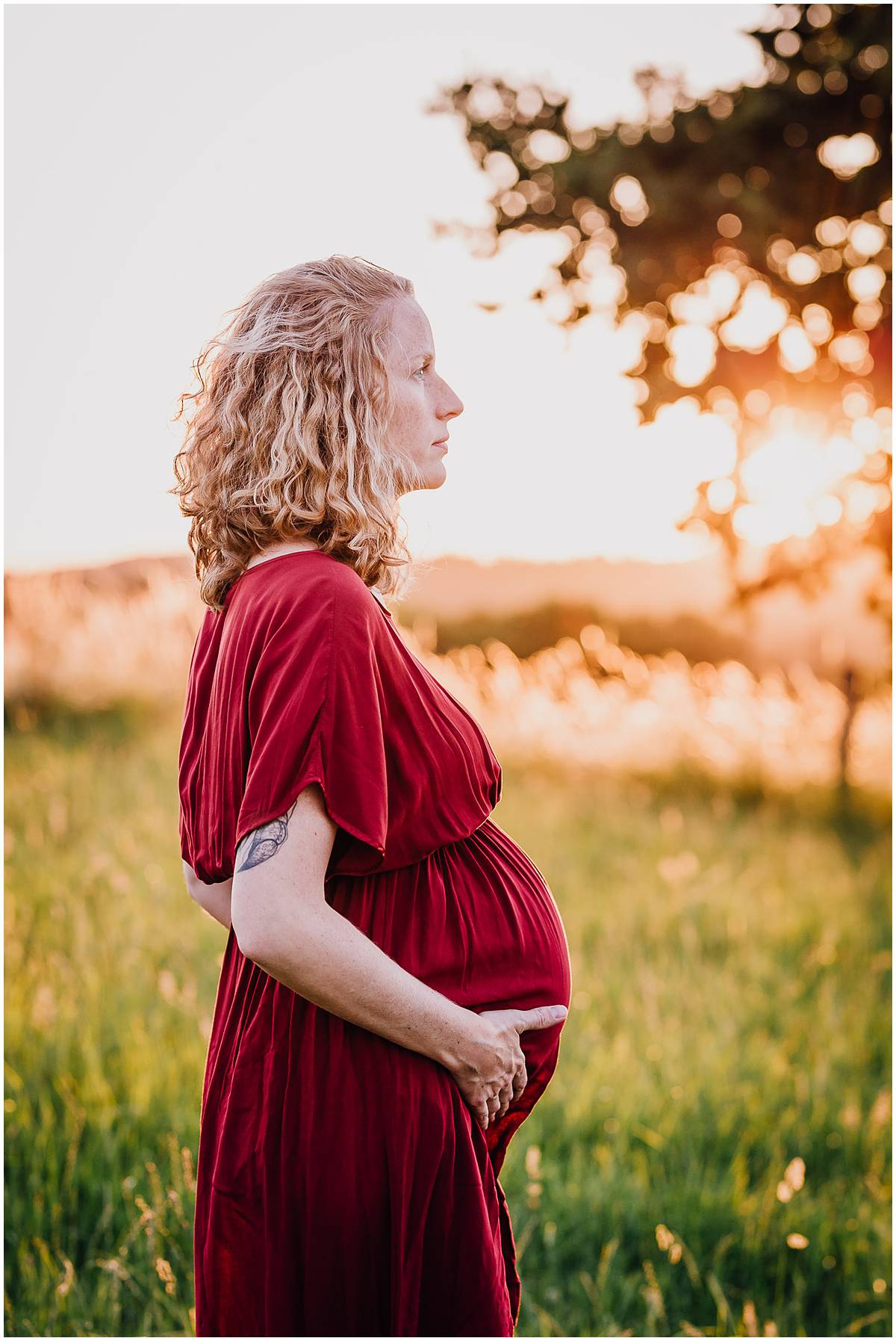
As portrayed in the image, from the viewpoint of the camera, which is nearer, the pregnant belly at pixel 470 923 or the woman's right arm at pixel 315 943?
the woman's right arm at pixel 315 943

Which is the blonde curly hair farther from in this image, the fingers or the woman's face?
the fingers

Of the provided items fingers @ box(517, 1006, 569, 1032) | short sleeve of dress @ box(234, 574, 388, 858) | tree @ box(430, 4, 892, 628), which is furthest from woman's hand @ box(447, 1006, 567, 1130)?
tree @ box(430, 4, 892, 628)

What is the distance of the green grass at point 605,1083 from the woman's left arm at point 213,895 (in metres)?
0.89

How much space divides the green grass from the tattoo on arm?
133 cm

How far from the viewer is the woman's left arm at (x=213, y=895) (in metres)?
1.67

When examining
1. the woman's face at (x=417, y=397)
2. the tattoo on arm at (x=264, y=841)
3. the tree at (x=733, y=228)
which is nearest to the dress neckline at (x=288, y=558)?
the woman's face at (x=417, y=397)

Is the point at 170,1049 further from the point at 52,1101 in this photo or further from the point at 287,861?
the point at 287,861

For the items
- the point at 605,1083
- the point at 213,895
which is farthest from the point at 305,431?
the point at 605,1083

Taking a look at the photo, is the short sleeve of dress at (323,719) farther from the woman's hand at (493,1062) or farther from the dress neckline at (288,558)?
the woman's hand at (493,1062)

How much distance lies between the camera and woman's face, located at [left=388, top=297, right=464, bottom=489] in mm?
1453

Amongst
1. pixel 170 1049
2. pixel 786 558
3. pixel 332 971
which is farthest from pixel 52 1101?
pixel 786 558

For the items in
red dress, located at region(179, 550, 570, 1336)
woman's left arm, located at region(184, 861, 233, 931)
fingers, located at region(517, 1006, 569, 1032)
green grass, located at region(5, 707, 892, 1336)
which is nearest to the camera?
red dress, located at region(179, 550, 570, 1336)

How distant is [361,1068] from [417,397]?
933 mm

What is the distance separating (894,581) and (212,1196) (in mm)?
3976
